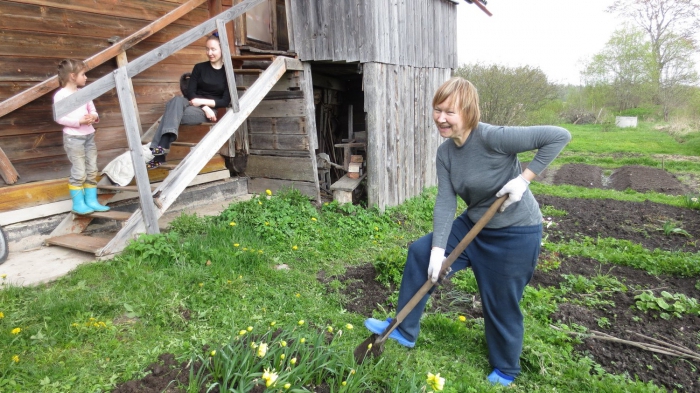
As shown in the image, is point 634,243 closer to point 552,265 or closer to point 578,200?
point 552,265

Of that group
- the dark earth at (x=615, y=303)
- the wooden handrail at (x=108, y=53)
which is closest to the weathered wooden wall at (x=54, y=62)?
the wooden handrail at (x=108, y=53)

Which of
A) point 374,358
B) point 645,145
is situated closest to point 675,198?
point 374,358

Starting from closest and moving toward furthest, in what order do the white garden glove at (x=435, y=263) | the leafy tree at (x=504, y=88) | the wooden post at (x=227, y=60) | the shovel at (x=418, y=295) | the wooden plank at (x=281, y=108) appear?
the shovel at (x=418, y=295), the white garden glove at (x=435, y=263), the wooden post at (x=227, y=60), the wooden plank at (x=281, y=108), the leafy tree at (x=504, y=88)

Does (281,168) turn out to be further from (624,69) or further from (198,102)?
(624,69)

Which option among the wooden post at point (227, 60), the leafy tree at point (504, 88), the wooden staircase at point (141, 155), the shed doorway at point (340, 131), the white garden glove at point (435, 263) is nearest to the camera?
the white garden glove at point (435, 263)

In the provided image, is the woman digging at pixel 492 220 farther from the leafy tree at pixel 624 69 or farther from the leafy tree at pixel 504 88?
the leafy tree at pixel 624 69

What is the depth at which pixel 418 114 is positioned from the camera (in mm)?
7551

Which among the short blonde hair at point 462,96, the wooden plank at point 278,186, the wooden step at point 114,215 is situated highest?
the short blonde hair at point 462,96

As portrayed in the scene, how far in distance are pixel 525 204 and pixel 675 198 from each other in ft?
25.7

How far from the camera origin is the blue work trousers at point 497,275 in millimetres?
2547

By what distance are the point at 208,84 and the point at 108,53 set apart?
1139 millimetres

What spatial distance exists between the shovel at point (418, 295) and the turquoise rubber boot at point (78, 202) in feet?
11.6

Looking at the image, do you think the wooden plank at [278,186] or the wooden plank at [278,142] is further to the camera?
the wooden plank at [278,186]

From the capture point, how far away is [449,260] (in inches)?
102
